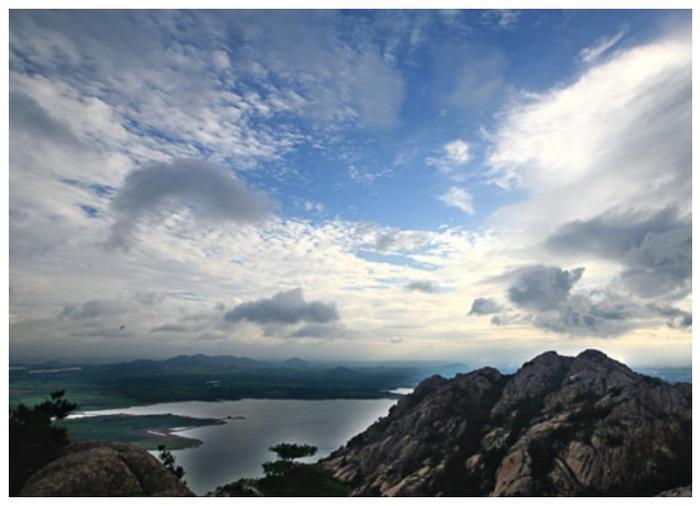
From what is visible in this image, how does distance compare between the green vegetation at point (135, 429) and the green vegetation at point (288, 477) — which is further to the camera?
the green vegetation at point (135, 429)

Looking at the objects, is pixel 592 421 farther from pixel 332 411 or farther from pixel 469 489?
pixel 332 411

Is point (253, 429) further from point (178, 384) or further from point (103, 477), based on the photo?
point (103, 477)

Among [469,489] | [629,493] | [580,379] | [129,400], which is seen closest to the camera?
[629,493]

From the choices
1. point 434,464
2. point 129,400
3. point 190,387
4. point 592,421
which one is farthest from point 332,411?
point 592,421

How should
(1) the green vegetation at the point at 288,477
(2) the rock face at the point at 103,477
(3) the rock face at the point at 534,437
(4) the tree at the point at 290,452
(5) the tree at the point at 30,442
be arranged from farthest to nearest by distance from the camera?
1. (3) the rock face at the point at 534,437
2. (4) the tree at the point at 290,452
3. (1) the green vegetation at the point at 288,477
4. (5) the tree at the point at 30,442
5. (2) the rock face at the point at 103,477

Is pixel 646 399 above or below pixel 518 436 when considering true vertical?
above

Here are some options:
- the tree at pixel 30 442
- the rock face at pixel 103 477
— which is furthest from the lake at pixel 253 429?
the rock face at pixel 103 477

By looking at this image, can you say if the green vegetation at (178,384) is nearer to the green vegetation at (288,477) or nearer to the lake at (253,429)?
the lake at (253,429)

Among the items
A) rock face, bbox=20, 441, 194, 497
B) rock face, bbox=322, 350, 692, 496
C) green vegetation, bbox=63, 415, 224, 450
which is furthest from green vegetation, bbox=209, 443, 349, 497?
green vegetation, bbox=63, 415, 224, 450
